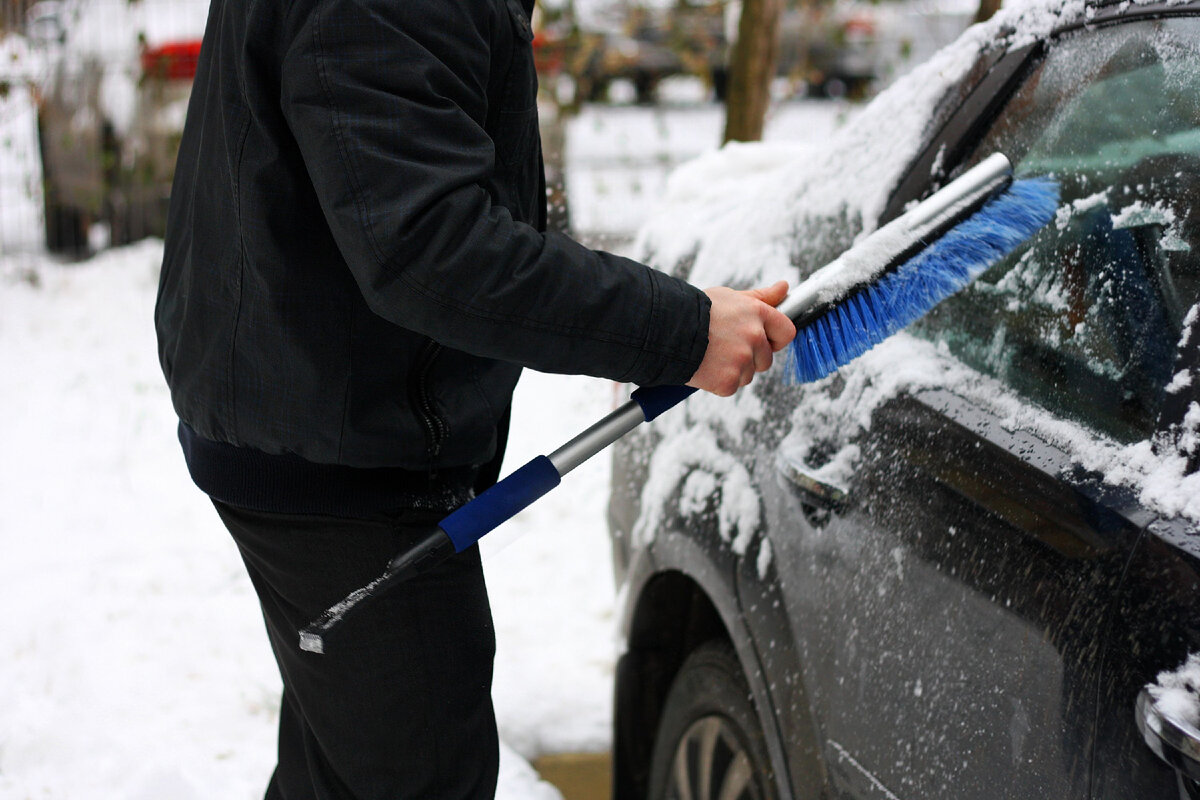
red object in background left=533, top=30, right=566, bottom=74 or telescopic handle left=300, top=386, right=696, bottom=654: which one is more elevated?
telescopic handle left=300, top=386, right=696, bottom=654

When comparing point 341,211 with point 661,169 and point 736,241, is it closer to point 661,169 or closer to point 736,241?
point 736,241

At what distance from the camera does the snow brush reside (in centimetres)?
155

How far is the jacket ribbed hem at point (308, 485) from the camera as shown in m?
1.54

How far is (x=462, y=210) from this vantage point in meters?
1.25

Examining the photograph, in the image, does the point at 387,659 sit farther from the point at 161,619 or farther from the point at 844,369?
the point at 161,619

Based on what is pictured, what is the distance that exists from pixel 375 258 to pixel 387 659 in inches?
23.1

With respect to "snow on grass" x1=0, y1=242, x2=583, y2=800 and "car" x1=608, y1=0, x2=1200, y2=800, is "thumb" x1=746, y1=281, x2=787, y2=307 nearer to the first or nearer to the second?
"car" x1=608, y1=0, x2=1200, y2=800

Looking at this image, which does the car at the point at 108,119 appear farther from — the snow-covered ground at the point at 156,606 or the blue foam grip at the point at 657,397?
the blue foam grip at the point at 657,397

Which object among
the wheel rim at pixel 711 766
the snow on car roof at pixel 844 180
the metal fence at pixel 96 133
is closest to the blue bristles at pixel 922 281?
the snow on car roof at pixel 844 180

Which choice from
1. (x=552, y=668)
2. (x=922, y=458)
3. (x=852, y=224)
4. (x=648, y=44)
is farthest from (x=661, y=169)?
(x=922, y=458)

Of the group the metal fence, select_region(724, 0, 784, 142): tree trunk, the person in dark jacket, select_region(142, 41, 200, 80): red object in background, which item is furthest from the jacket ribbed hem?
select_region(142, 41, 200, 80): red object in background

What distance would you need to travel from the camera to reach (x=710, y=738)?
1980 mm

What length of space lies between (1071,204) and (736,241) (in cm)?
87

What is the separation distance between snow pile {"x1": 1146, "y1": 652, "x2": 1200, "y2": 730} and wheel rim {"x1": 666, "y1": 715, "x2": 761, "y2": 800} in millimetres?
870
